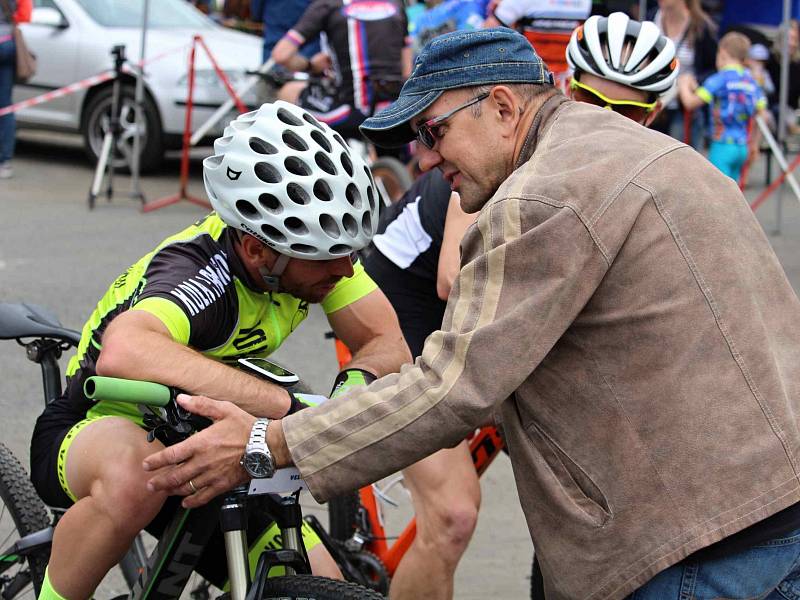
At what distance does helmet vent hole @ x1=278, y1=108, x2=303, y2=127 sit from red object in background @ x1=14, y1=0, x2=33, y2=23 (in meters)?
8.23

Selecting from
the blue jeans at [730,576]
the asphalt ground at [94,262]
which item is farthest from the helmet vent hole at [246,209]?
the asphalt ground at [94,262]

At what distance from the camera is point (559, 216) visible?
224 cm

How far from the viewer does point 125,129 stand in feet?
37.0

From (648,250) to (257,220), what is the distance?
100 cm

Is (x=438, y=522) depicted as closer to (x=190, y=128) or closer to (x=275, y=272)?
(x=275, y=272)

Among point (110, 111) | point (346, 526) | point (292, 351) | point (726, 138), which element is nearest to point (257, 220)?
point (346, 526)

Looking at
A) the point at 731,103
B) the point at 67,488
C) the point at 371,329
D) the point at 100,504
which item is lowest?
the point at 731,103

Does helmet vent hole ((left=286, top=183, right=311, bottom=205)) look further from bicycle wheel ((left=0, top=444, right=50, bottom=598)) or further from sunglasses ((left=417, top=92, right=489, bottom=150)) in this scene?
bicycle wheel ((left=0, top=444, right=50, bottom=598))

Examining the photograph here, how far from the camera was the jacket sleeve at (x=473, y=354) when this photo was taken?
226 cm

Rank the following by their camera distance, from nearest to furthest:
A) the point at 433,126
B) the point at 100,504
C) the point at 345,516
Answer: the point at 433,126
the point at 100,504
the point at 345,516

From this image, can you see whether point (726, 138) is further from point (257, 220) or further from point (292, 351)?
point (257, 220)

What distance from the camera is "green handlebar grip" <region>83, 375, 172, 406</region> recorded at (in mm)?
2383

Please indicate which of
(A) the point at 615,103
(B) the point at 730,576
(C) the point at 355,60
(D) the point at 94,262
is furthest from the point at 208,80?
(B) the point at 730,576

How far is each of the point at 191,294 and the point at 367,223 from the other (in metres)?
0.46
